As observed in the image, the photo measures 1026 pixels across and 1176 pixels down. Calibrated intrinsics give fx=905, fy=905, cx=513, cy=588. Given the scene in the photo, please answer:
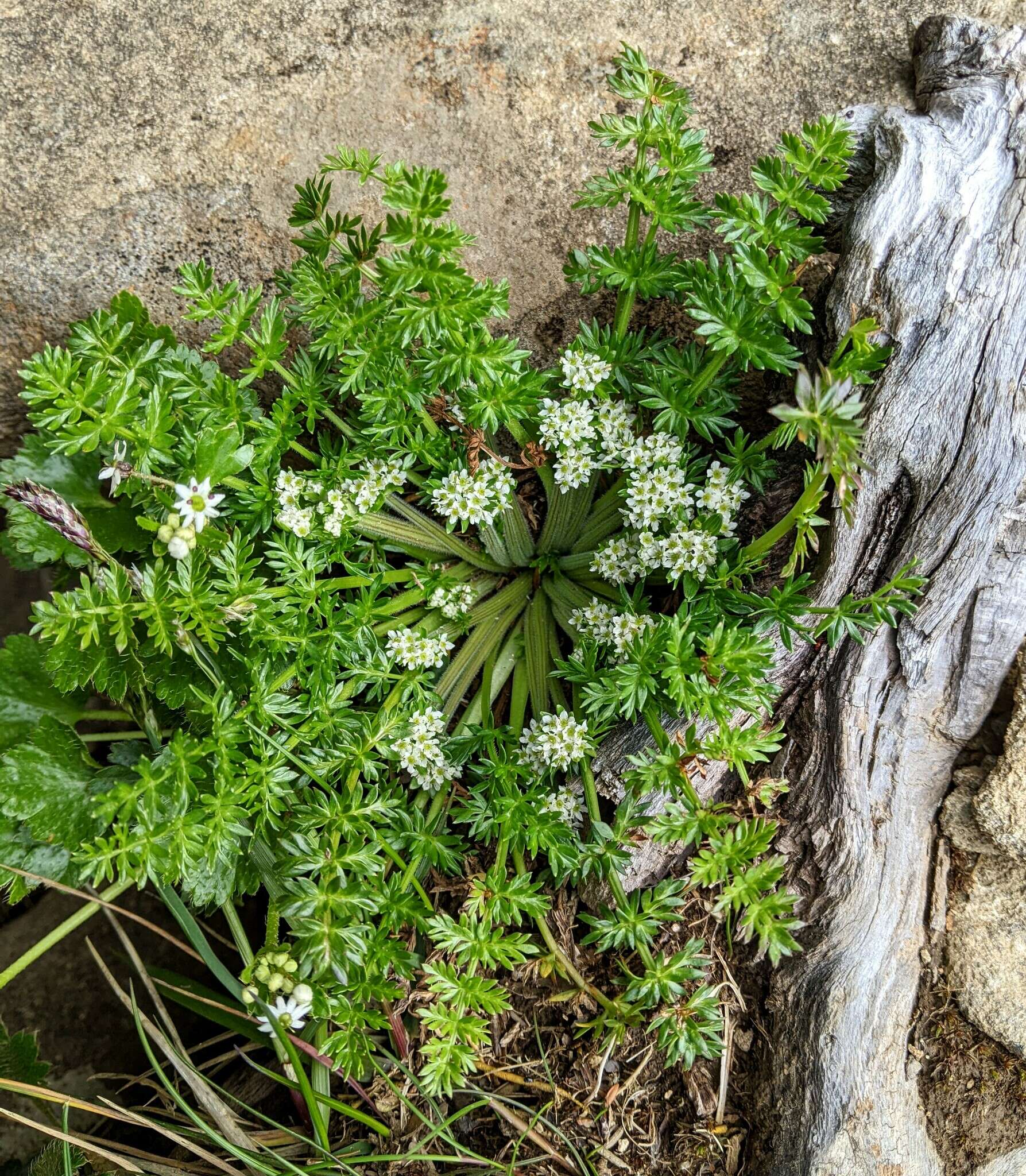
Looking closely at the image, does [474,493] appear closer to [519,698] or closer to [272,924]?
[519,698]

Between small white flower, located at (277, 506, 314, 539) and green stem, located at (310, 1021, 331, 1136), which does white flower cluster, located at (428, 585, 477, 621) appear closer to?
small white flower, located at (277, 506, 314, 539)

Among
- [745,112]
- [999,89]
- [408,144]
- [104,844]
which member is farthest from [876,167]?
[104,844]

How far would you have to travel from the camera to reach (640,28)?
3.66 meters

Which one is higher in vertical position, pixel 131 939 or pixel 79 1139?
pixel 79 1139

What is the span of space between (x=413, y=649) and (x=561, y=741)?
630 millimetres

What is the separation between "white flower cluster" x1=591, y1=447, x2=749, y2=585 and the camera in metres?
3.04

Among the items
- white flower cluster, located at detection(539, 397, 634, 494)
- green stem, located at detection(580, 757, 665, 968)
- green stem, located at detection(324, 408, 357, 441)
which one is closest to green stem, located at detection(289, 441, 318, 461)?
green stem, located at detection(324, 408, 357, 441)

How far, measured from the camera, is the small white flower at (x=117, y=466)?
105 inches

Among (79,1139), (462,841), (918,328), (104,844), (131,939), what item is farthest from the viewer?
(131,939)

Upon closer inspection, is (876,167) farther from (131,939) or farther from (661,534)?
(131,939)

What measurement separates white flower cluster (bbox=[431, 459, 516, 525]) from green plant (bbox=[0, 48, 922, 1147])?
1 centimetres

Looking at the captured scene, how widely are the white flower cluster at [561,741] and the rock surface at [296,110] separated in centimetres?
158

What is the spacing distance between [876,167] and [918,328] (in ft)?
2.03

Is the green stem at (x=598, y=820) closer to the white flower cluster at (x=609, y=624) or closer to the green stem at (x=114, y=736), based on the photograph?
the white flower cluster at (x=609, y=624)
